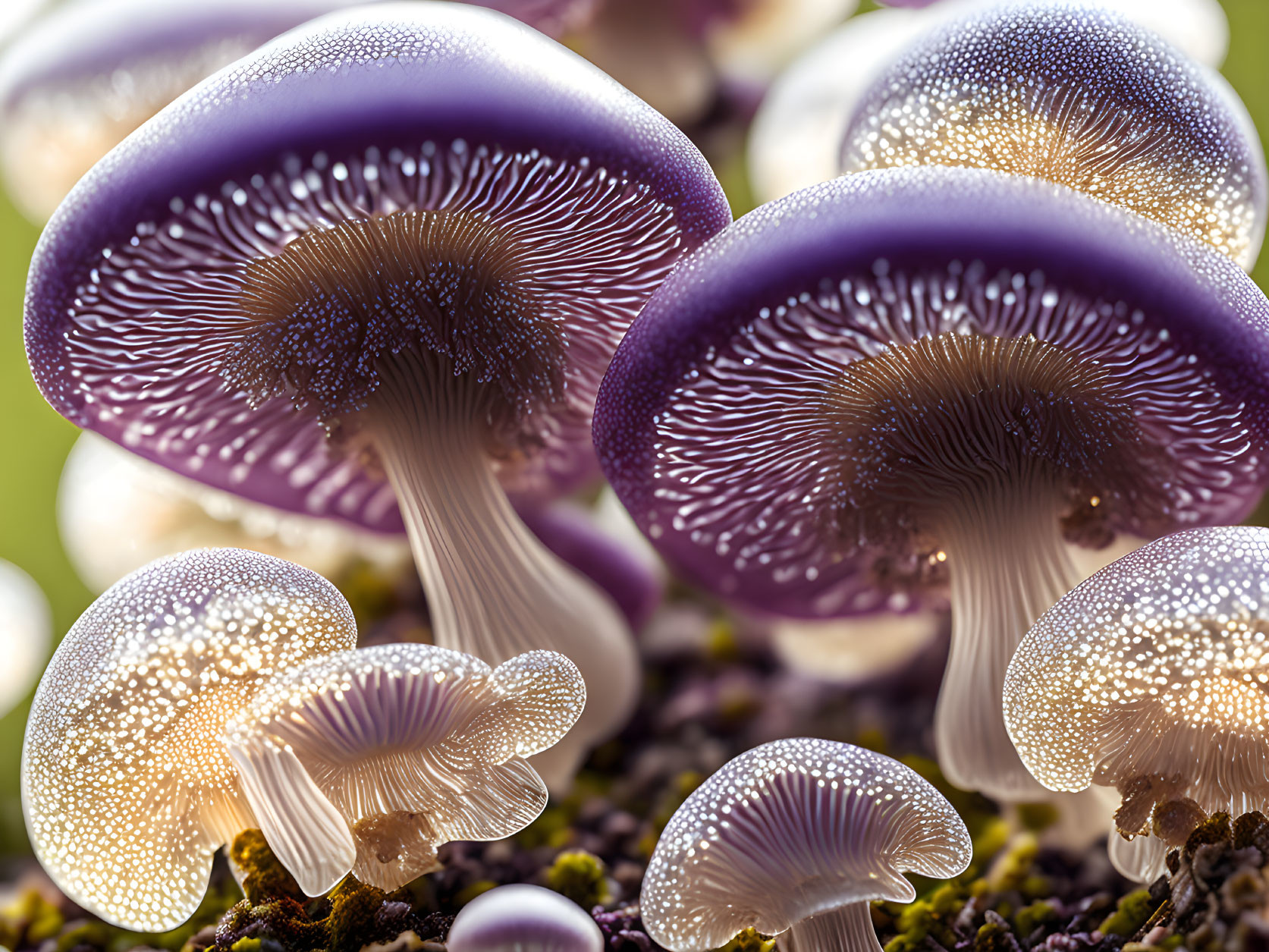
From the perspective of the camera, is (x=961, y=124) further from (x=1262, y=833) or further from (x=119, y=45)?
(x=119, y=45)

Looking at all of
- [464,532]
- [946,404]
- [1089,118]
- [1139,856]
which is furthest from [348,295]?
[1139,856]

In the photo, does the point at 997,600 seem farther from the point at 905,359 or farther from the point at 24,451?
the point at 24,451

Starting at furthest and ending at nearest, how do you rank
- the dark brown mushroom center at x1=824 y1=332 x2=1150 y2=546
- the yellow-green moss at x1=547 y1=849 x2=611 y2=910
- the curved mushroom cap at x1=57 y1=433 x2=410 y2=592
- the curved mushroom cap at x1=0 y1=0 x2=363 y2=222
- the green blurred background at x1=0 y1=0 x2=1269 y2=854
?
the green blurred background at x1=0 y1=0 x2=1269 y2=854 < the curved mushroom cap at x1=57 y1=433 x2=410 y2=592 < the curved mushroom cap at x1=0 y1=0 x2=363 y2=222 < the yellow-green moss at x1=547 y1=849 x2=611 y2=910 < the dark brown mushroom center at x1=824 y1=332 x2=1150 y2=546

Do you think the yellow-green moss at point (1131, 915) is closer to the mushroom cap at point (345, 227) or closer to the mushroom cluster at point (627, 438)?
the mushroom cluster at point (627, 438)

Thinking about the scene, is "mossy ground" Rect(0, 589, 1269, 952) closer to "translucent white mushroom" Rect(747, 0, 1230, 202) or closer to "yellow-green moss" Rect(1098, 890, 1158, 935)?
"yellow-green moss" Rect(1098, 890, 1158, 935)

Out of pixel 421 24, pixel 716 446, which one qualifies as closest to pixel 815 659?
pixel 716 446

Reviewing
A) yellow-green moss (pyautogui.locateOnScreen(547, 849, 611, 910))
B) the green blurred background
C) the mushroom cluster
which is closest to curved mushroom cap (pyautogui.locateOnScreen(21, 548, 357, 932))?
Result: the mushroom cluster
